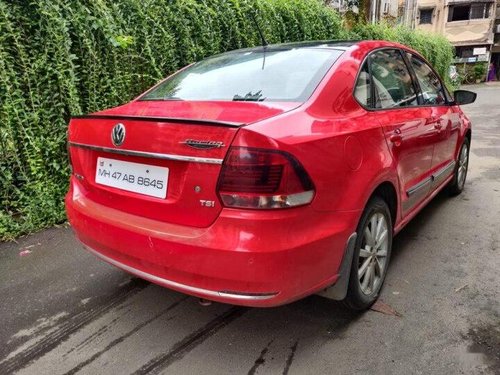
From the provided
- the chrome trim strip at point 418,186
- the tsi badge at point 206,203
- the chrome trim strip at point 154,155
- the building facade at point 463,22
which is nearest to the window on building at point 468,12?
the building facade at point 463,22

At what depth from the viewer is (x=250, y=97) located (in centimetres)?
242

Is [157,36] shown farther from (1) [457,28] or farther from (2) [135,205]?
(1) [457,28]

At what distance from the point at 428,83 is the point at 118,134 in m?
2.87

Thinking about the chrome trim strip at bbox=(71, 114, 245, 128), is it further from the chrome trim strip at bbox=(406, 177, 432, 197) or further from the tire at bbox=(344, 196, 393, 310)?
the chrome trim strip at bbox=(406, 177, 432, 197)

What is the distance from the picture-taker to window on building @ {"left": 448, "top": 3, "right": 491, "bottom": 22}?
1543 inches

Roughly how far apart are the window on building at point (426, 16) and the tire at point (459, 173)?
4172 cm

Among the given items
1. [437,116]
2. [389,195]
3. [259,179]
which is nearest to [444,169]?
[437,116]

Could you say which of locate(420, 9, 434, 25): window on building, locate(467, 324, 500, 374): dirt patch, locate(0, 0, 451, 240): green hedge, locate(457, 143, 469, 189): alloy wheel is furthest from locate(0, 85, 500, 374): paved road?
locate(420, 9, 434, 25): window on building

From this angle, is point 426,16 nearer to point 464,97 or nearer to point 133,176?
point 464,97

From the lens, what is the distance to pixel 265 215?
73.4 inches

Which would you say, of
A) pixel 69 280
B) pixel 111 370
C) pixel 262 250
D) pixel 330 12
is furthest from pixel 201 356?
pixel 330 12

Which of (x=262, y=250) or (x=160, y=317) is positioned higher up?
(x=262, y=250)

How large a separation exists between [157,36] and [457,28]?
42522 mm

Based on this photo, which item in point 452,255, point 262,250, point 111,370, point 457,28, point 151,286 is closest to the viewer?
point 262,250
